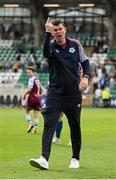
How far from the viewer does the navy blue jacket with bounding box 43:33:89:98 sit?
10453 mm

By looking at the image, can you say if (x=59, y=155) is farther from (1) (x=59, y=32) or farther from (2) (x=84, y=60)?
(1) (x=59, y=32)

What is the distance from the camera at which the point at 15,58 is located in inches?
1984

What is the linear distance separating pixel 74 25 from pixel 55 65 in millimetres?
47889

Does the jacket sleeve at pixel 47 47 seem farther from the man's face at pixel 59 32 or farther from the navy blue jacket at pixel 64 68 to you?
the man's face at pixel 59 32

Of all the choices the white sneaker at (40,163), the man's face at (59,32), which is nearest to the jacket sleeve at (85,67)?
the man's face at (59,32)

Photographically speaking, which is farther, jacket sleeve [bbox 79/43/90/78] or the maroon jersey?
the maroon jersey

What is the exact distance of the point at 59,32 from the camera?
10.3 m

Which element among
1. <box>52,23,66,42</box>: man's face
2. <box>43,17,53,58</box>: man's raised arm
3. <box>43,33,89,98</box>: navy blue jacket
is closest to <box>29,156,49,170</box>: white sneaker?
<box>43,33,89,98</box>: navy blue jacket

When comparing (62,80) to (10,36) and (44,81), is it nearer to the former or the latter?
(44,81)

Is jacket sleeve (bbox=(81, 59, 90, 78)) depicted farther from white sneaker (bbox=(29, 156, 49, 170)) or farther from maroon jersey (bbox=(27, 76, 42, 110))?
maroon jersey (bbox=(27, 76, 42, 110))

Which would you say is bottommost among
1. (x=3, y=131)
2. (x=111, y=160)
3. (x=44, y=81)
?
(x=44, y=81)

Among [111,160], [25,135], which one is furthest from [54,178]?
[25,135]

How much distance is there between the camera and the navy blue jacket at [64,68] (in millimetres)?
10453

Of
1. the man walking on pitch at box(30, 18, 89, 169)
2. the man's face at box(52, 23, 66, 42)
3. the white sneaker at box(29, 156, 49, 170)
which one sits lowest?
the white sneaker at box(29, 156, 49, 170)
